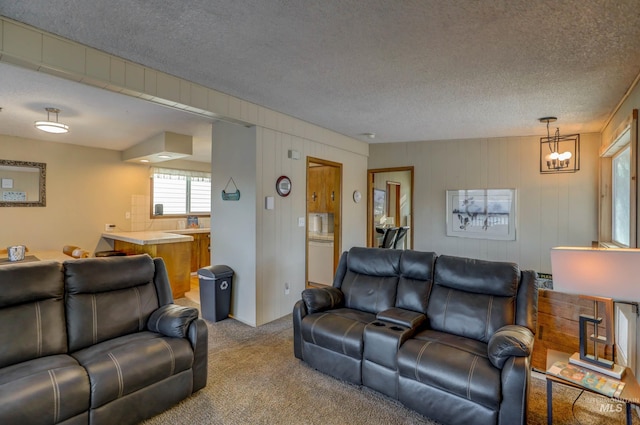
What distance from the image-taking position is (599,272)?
182 cm

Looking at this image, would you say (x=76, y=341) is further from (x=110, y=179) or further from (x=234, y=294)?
(x=110, y=179)

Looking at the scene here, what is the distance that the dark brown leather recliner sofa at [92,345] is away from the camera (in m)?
1.80

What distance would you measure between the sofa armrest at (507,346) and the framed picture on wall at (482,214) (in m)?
3.22

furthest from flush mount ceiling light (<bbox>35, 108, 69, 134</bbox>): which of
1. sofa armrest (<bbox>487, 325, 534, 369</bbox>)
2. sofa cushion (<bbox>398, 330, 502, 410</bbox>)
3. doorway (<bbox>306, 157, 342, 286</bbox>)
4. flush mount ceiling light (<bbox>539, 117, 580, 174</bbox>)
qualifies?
flush mount ceiling light (<bbox>539, 117, 580, 174</bbox>)

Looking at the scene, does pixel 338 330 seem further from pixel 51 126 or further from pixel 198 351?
pixel 51 126

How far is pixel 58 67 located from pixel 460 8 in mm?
2745

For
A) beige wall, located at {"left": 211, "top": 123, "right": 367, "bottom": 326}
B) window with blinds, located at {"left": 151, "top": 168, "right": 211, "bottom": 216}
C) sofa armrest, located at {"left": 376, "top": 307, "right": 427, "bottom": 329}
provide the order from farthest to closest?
1. window with blinds, located at {"left": 151, "top": 168, "right": 211, "bottom": 216}
2. beige wall, located at {"left": 211, "top": 123, "right": 367, "bottom": 326}
3. sofa armrest, located at {"left": 376, "top": 307, "right": 427, "bottom": 329}

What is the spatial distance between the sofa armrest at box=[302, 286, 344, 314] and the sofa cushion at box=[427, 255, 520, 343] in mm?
886

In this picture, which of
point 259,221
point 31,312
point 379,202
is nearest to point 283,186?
point 259,221

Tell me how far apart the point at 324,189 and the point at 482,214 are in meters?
2.64

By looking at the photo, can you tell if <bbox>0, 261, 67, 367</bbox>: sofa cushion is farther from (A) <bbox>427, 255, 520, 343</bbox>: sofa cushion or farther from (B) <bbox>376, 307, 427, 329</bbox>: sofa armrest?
(A) <bbox>427, 255, 520, 343</bbox>: sofa cushion

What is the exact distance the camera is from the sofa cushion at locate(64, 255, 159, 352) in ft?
7.63

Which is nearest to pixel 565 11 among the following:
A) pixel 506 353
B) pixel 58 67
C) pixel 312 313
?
pixel 506 353

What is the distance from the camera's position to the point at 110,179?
598 centimetres
